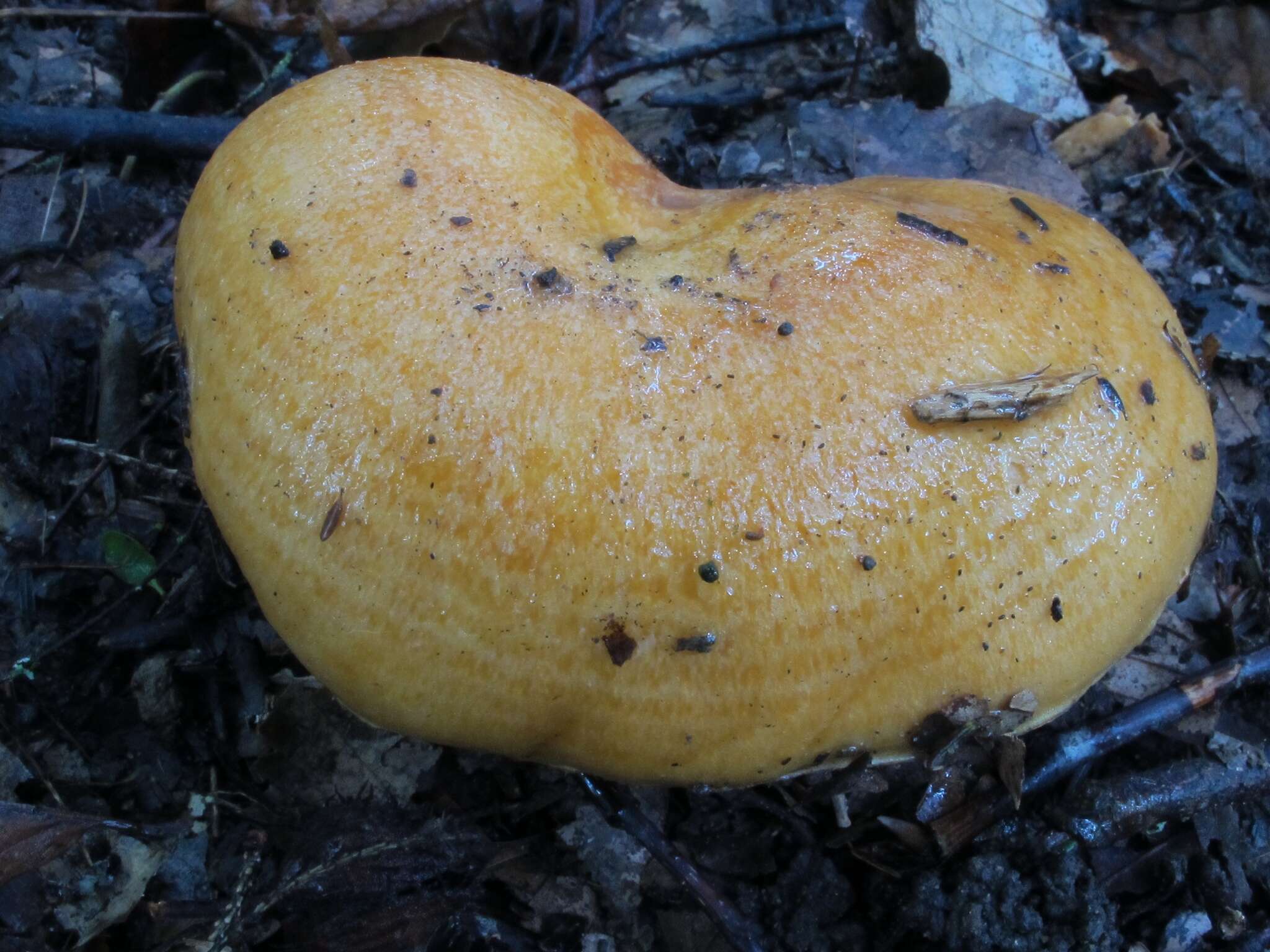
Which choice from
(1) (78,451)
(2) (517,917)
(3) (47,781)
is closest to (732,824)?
(2) (517,917)

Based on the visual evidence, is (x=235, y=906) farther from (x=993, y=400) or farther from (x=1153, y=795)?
(x=1153, y=795)

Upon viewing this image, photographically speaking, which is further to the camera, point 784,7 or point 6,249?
point 784,7

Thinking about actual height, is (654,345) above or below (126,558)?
above

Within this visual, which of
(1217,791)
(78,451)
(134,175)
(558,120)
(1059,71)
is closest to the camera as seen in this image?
(558,120)

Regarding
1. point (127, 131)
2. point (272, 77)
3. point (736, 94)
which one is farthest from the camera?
point (736, 94)

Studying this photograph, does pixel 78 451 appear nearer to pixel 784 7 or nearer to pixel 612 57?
pixel 612 57

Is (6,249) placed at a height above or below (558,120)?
below

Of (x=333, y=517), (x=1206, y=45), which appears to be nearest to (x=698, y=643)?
(x=333, y=517)
